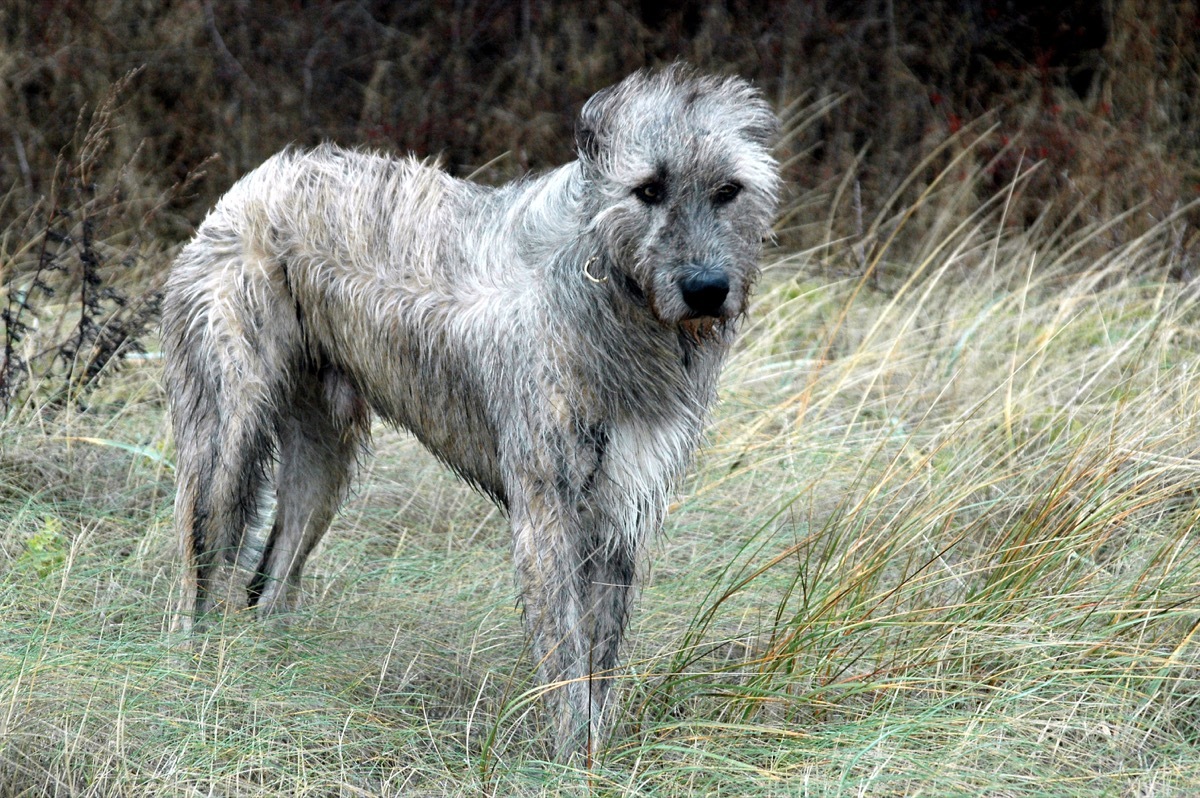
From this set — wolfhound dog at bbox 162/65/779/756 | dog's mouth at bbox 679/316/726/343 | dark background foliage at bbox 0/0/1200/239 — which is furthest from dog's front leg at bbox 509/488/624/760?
dark background foliage at bbox 0/0/1200/239

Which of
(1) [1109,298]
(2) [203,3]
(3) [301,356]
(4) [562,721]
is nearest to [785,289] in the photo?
(1) [1109,298]

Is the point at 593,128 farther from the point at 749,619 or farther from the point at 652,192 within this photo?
the point at 749,619

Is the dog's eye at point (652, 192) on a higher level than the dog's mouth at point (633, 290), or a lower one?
higher

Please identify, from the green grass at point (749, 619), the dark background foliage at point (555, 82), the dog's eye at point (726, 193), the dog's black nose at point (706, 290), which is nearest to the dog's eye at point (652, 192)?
the dog's eye at point (726, 193)

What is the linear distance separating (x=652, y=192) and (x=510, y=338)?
634mm

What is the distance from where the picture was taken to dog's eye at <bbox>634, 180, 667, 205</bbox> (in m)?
3.56

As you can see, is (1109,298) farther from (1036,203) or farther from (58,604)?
(58,604)

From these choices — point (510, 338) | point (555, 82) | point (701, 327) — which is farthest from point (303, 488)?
point (555, 82)

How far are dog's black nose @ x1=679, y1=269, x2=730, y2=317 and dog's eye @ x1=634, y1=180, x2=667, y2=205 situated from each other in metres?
0.25

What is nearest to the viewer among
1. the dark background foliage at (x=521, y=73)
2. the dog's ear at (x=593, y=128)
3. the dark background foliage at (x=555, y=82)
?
the dog's ear at (x=593, y=128)

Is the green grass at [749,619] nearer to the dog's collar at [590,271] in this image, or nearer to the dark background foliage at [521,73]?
the dog's collar at [590,271]

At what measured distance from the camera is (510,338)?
3.91m

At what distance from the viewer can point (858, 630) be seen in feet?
13.1

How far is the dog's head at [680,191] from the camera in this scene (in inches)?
138
